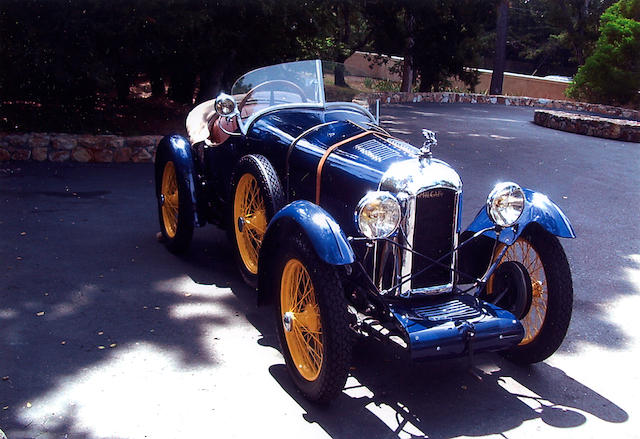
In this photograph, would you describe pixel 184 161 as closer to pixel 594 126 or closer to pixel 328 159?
pixel 328 159

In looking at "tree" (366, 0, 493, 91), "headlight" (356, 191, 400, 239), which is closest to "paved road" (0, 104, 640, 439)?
"headlight" (356, 191, 400, 239)

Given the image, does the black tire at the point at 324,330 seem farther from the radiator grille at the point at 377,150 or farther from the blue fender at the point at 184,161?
the blue fender at the point at 184,161

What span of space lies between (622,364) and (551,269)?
3.32 feet

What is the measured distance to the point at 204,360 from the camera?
170 inches

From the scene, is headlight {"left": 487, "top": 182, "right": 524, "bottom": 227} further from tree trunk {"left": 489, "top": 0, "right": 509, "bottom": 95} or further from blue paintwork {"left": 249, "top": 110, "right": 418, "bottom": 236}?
tree trunk {"left": 489, "top": 0, "right": 509, "bottom": 95}

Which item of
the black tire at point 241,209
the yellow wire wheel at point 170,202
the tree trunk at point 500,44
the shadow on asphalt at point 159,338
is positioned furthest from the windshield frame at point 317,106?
the tree trunk at point 500,44

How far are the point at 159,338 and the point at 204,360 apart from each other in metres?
0.46

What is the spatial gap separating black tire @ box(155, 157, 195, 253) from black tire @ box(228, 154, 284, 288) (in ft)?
1.97

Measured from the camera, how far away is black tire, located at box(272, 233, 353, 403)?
3.60m

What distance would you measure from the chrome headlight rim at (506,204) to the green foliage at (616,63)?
69.3ft

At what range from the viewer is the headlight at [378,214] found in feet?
12.3

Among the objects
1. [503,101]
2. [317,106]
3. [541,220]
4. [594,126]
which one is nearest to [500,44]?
Answer: [503,101]

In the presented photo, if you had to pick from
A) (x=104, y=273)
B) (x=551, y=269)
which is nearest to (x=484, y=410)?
(x=551, y=269)

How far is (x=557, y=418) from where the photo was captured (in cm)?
381
